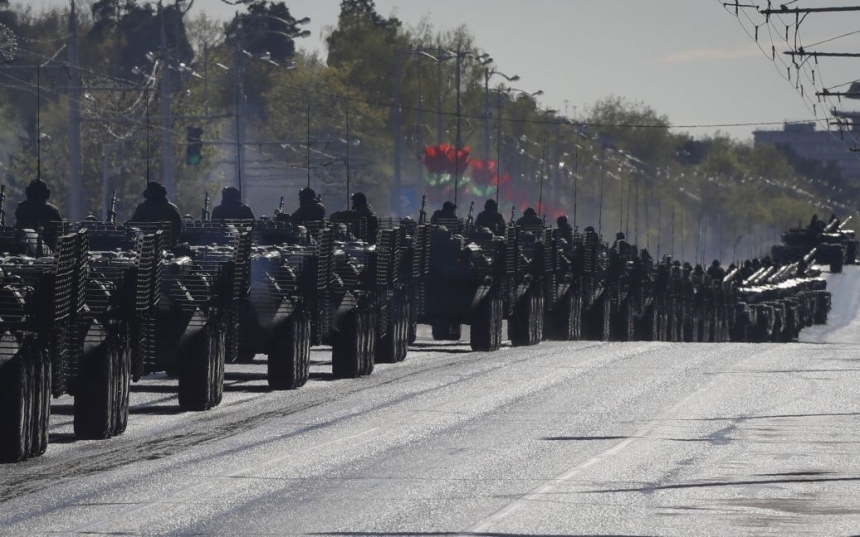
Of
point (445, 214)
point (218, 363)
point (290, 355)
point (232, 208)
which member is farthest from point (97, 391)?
point (445, 214)

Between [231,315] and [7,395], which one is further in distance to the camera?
[231,315]

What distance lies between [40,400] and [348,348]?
10249 millimetres

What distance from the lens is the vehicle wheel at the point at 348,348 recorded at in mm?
27242

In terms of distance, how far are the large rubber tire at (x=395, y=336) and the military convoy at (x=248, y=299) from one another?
0.11 feet

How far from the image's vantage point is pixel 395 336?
30.9m

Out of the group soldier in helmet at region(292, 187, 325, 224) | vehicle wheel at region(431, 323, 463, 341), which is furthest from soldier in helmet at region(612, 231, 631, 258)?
soldier in helmet at region(292, 187, 325, 224)

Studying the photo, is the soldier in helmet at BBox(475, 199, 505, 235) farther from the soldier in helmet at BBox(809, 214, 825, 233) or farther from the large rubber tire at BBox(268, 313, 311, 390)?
the soldier in helmet at BBox(809, 214, 825, 233)

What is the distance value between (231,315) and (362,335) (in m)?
5.06

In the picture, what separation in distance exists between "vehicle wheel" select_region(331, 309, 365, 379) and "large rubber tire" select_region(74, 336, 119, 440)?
26.6ft

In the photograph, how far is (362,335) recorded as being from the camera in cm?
2786

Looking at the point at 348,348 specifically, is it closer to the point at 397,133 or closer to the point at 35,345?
the point at 35,345

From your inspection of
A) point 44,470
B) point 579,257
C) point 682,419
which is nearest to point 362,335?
point 682,419

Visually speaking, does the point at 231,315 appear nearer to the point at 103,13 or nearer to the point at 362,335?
the point at 362,335

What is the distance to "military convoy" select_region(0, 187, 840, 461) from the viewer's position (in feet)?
58.4
